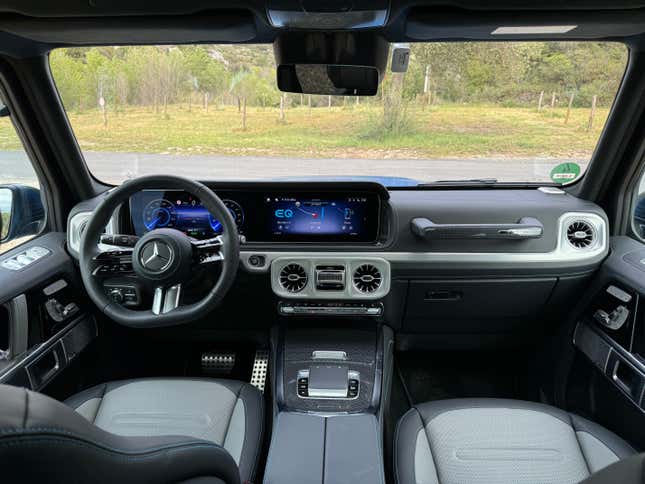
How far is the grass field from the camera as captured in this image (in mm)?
2453

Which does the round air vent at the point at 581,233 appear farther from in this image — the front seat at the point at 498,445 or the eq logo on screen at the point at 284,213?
the eq logo on screen at the point at 284,213

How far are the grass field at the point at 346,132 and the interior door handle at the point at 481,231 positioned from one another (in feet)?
1.30

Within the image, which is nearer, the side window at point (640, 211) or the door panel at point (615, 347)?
the door panel at point (615, 347)

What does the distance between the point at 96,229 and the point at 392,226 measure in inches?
55.1

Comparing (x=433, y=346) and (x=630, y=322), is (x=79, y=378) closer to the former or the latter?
(x=433, y=346)

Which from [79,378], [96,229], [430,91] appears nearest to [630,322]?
[430,91]

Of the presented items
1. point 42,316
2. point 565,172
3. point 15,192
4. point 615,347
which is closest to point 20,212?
point 15,192

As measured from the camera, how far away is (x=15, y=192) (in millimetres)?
2615

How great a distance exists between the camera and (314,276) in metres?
2.60

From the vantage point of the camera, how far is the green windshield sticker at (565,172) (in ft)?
9.05

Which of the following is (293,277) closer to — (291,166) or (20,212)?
(291,166)

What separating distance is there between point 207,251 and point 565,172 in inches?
79.6

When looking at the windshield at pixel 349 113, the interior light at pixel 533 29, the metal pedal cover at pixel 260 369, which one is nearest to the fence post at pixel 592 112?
the windshield at pixel 349 113

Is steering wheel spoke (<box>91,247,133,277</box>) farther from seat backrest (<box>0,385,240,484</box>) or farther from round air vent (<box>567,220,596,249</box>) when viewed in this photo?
round air vent (<box>567,220,596,249</box>)
